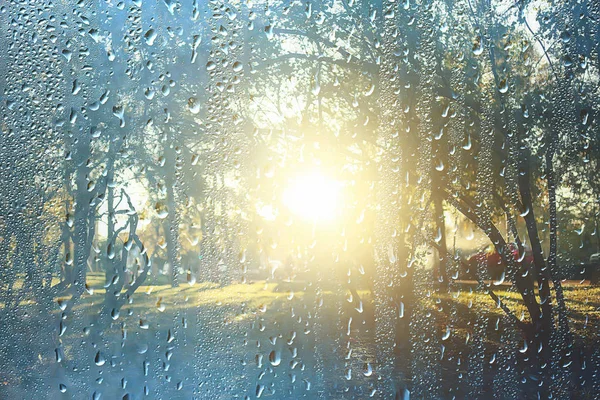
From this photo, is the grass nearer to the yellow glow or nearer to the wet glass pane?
the wet glass pane

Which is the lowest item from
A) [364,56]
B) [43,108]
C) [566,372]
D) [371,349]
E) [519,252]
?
[566,372]

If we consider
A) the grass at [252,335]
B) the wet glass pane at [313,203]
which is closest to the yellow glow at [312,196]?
the wet glass pane at [313,203]

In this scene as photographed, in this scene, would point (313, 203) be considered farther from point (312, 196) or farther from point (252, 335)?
point (252, 335)

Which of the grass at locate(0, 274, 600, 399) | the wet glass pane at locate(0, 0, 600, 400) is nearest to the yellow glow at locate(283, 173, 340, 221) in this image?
the wet glass pane at locate(0, 0, 600, 400)

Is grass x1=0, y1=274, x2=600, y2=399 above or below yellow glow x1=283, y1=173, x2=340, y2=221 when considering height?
below

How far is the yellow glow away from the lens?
1.46 meters

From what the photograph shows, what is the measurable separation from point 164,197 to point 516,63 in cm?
122

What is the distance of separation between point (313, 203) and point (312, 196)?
2cm

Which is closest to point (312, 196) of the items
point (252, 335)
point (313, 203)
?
point (313, 203)

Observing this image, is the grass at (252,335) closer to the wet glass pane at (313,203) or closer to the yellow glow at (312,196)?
the wet glass pane at (313,203)

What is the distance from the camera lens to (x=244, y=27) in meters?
1.50

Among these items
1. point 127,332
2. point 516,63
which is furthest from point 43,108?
point 516,63

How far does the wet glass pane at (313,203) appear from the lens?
1.44 m

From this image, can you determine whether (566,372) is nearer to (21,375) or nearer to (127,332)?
(127,332)
